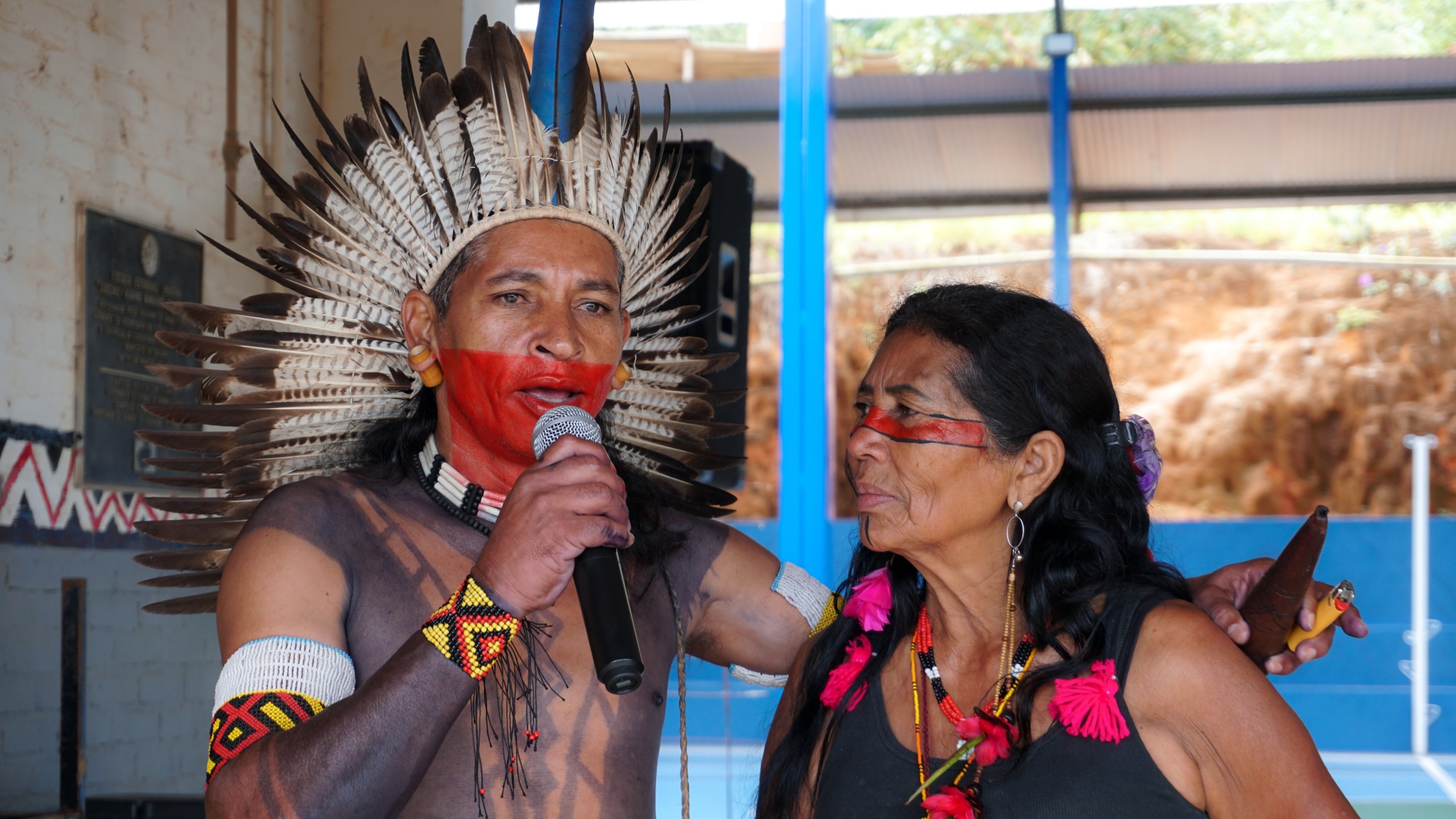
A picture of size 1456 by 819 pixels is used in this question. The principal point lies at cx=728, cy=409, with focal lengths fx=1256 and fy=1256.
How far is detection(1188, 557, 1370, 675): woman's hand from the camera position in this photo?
5.74 feet

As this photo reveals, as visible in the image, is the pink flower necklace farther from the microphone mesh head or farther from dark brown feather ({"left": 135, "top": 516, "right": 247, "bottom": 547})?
dark brown feather ({"left": 135, "top": 516, "right": 247, "bottom": 547})

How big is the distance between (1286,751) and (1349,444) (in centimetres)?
1656

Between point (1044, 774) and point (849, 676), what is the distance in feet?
1.29

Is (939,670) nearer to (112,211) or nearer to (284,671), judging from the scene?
(284,671)

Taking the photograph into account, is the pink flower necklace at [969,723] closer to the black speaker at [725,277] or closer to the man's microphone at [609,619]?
the man's microphone at [609,619]

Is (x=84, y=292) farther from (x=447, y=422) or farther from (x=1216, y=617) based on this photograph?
(x=1216, y=617)

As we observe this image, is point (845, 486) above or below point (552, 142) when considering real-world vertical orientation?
below

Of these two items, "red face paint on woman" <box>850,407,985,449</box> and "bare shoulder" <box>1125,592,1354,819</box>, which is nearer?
"bare shoulder" <box>1125,592,1354,819</box>

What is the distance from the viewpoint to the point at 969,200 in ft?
43.5

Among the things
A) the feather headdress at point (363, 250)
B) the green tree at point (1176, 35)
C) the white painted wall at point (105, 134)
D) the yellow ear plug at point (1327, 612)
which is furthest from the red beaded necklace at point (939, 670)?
the green tree at point (1176, 35)

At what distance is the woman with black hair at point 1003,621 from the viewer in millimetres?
1693

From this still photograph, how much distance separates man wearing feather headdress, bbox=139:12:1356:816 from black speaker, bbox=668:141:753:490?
902mm

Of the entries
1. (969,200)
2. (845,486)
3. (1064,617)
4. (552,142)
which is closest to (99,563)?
(552,142)

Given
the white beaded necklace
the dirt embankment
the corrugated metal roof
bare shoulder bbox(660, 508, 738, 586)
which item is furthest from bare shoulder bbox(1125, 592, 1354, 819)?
the dirt embankment
